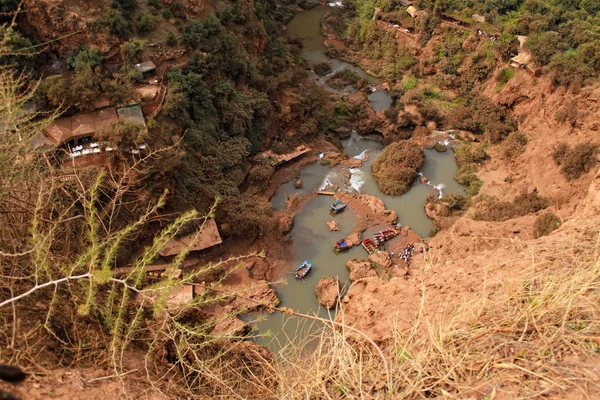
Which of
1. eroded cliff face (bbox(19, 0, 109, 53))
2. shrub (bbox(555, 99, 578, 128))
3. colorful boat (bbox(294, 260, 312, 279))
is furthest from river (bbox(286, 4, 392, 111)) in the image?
eroded cliff face (bbox(19, 0, 109, 53))

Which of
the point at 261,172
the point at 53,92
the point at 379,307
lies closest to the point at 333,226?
the point at 261,172

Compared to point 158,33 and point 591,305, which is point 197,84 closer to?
point 158,33

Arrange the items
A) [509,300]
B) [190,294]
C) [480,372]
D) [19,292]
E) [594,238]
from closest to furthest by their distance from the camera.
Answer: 1. [480,372]
2. [19,292]
3. [509,300]
4. [594,238]
5. [190,294]

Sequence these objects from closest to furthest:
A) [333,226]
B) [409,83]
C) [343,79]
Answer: [333,226] → [409,83] → [343,79]

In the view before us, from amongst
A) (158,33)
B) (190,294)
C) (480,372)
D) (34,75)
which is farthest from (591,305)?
(158,33)

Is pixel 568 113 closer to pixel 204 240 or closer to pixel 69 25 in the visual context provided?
pixel 204 240

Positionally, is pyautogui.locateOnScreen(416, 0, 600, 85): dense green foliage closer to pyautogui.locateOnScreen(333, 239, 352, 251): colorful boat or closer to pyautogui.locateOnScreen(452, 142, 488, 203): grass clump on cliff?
pyautogui.locateOnScreen(452, 142, 488, 203): grass clump on cliff
